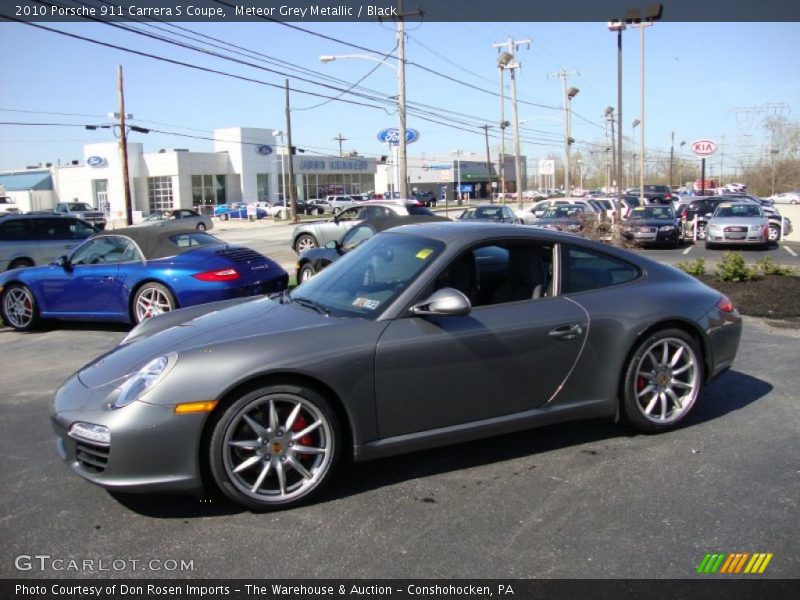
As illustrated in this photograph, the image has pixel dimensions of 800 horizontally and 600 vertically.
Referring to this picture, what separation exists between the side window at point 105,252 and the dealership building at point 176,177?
65.2 m

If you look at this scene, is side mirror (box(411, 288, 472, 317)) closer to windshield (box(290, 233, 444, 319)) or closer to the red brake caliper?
windshield (box(290, 233, 444, 319))

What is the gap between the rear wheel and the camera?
835 centimetres

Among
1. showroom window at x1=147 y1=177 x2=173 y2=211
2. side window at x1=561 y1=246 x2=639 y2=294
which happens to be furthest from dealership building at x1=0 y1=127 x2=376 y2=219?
side window at x1=561 y1=246 x2=639 y2=294

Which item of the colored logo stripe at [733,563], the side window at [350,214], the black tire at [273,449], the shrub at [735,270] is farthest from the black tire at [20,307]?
the side window at [350,214]

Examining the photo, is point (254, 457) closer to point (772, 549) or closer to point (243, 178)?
point (772, 549)

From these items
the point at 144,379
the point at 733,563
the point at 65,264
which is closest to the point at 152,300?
the point at 65,264

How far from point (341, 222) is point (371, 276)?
15.2m

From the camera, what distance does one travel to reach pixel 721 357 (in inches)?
189

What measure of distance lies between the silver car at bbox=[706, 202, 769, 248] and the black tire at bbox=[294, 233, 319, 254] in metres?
12.3

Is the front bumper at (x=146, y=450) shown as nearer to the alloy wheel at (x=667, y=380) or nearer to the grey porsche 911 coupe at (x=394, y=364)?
the grey porsche 911 coupe at (x=394, y=364)

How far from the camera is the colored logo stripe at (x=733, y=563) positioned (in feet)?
9.71

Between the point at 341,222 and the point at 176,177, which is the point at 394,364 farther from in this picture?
the point at 176,177
